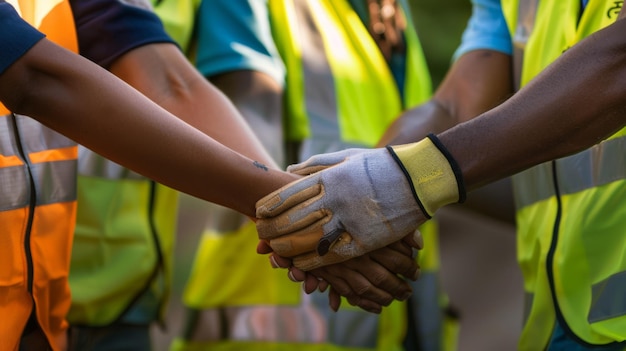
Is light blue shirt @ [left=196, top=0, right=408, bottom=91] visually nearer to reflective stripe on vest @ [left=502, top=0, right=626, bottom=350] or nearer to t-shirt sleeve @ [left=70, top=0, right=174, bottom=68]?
t-shirt sleeve @ [left=70, top=0, right=174, bottom=68]

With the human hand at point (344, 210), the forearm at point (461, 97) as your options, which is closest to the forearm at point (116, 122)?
the human hand at point (344, 210)

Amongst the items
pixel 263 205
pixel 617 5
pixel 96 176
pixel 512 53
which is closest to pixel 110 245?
pixel 96 176

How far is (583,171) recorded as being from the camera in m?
2.40

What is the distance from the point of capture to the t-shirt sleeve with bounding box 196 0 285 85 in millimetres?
2891

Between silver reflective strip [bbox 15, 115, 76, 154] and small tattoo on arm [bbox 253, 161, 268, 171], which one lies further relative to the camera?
small tattoo on arm [bbox 253, 161, 268, 171]

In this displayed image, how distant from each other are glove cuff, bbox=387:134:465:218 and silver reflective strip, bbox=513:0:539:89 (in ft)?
1.36

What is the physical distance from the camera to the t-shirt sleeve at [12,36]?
85.2 inches

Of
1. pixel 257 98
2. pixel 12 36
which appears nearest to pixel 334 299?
pixel 257 98

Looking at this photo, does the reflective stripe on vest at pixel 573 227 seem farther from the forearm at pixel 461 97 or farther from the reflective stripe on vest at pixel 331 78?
the reflective stripe on vest at pixel 331 78

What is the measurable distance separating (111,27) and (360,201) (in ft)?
2.25

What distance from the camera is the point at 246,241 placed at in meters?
2.96

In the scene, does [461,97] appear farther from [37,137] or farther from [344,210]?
[37,137]

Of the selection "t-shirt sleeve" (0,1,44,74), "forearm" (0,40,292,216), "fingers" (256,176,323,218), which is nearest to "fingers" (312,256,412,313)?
"fingers" (256,176,323,218)

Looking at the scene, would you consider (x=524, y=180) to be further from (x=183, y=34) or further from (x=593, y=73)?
(x=183, y=34)
